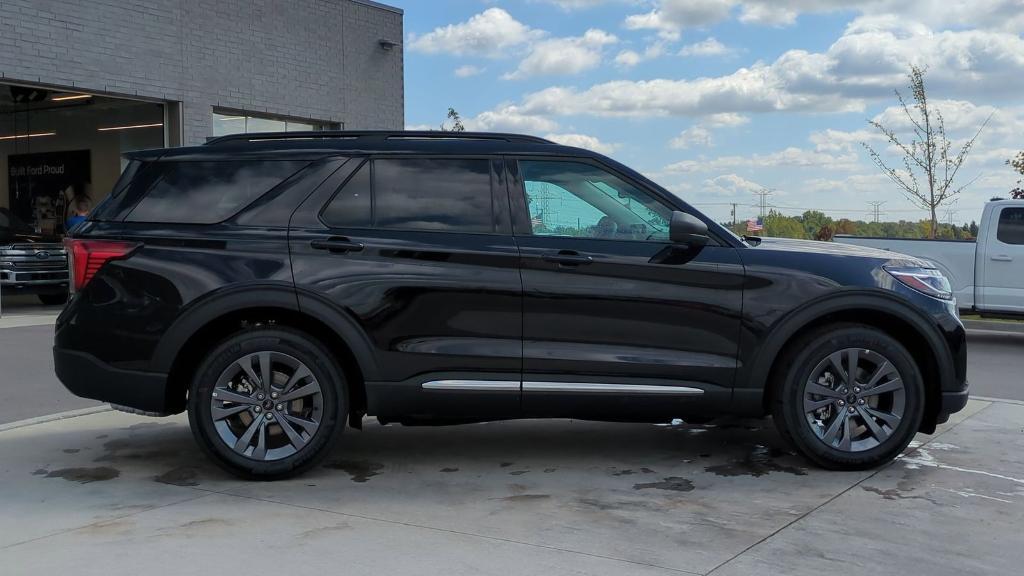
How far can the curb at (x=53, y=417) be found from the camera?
6.86 meters

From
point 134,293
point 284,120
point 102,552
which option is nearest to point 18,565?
point 102,552

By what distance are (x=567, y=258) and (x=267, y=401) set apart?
5.90ft

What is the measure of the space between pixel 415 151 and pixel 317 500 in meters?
1.99

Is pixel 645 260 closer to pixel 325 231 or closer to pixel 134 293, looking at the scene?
pixel 325 231

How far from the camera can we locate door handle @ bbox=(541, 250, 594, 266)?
5.37m

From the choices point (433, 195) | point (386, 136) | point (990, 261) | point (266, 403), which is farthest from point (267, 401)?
point (990, 261)

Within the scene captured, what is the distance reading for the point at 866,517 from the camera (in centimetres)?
474

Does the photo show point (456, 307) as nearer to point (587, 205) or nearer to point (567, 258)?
point (567, 258)

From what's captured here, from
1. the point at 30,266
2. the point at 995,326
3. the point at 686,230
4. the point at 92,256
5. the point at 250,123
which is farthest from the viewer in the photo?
the point at 250,123

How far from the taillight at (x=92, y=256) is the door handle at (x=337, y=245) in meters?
1.00

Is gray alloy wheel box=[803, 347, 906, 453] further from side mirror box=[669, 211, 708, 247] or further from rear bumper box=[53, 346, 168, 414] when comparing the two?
rear bumper box=[53, 346, 168, 414]

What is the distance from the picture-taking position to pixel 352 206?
5508 mm

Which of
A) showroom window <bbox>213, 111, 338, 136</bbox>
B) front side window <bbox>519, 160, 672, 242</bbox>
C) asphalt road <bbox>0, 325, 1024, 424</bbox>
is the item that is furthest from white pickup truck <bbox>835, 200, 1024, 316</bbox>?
showroom window <bbox>213, 111, 338, 136</bbox>

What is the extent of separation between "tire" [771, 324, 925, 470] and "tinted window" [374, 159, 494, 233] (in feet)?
6.30
